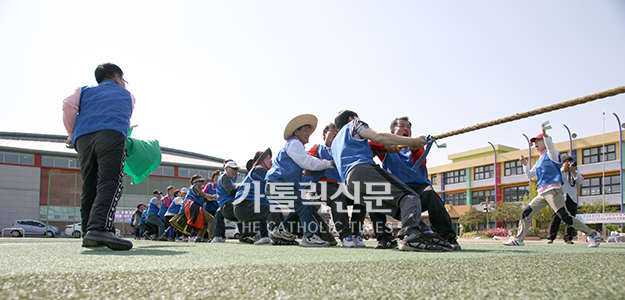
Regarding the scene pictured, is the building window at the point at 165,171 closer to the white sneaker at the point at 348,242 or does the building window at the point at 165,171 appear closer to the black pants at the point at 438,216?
the white sneaker at the point at 348,242

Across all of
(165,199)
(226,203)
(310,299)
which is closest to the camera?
(310,299)

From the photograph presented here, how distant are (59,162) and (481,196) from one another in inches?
1856

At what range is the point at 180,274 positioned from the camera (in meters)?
1.67

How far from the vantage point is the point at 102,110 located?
3.67m

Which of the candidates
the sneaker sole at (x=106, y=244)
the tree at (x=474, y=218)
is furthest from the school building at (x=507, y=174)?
the sneaker sole at (x=106, y=244)

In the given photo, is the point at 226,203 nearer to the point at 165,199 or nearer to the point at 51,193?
the point at 165,199

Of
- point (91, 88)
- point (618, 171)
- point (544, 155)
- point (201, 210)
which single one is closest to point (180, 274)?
point (91, 88)

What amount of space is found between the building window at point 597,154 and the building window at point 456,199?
48.0ft

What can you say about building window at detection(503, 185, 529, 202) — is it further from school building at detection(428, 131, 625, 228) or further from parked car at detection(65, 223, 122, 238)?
parked car at detection(65, 223, 122, 238)

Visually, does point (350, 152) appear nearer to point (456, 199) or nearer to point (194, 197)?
point (194, 197)

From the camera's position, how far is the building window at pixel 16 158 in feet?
130

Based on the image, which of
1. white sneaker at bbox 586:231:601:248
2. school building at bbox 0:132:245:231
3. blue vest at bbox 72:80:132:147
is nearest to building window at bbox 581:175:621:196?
school building at bbox 0:132:245:231

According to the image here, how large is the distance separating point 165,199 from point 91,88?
27.5 feet

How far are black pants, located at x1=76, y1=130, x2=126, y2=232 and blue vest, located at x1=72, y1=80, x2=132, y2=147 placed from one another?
6cm
